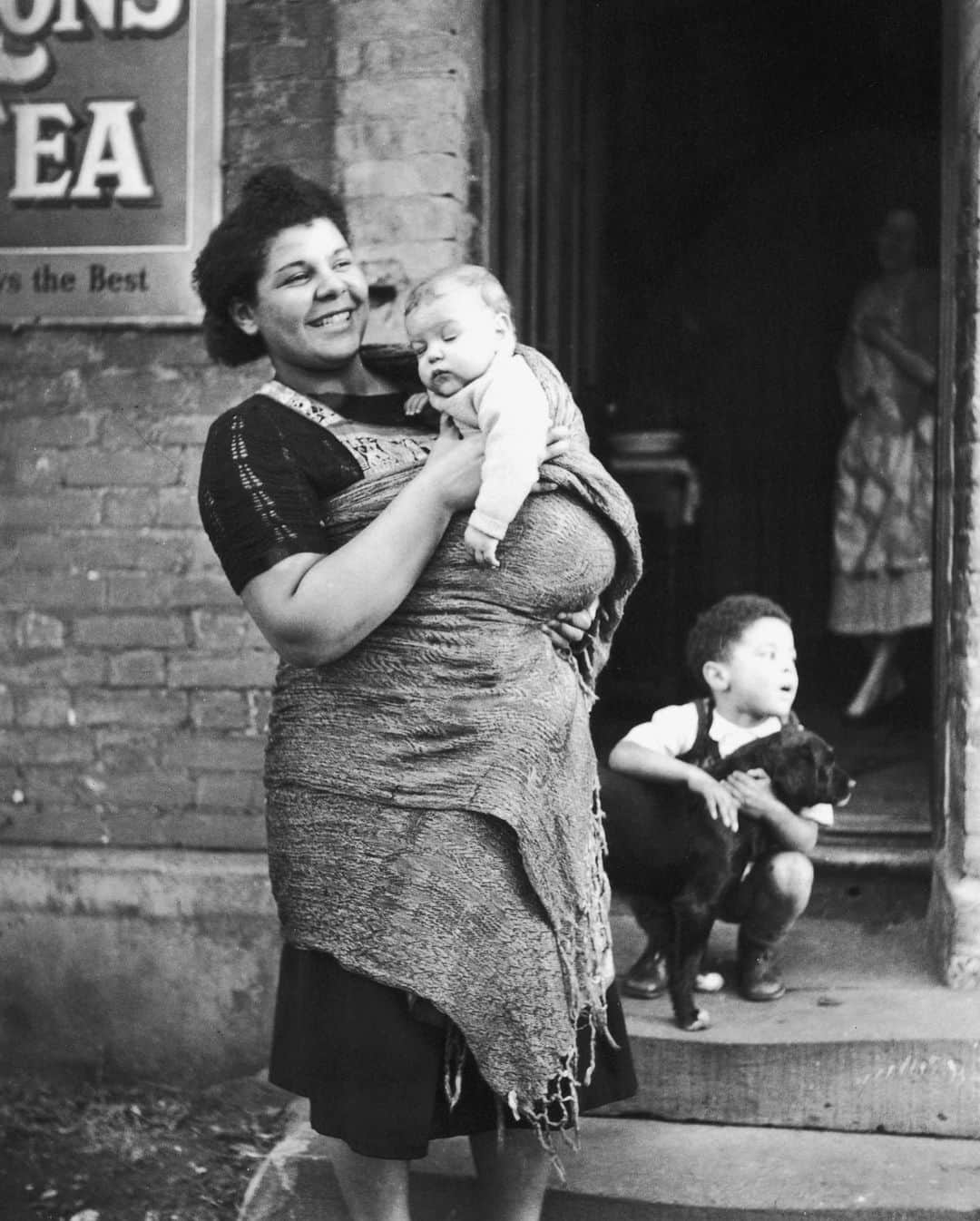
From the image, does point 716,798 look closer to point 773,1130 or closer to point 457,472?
point 773,1130

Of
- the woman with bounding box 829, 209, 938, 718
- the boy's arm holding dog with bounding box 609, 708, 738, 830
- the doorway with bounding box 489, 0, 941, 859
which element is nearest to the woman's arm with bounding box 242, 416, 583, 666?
the boy's arm holding dog with bounding box 609, 708, 738, 830

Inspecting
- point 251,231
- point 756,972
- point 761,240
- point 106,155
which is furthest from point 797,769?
point 761,240

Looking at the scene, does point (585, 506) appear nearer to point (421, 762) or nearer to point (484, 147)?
point (421, 762)

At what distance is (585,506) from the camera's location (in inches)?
96.2

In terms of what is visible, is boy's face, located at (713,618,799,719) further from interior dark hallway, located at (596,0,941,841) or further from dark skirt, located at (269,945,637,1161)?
interior dark hallway, located at (596,0,941,841)

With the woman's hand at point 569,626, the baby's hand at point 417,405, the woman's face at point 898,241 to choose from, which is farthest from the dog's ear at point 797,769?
the woman's face at point 898,241

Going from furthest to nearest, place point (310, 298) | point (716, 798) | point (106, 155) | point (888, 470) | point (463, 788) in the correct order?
1. point (888, 470)
2. point (106, 155)
3. point (716, 798)
4. point (310, 298)
5. point (463, 788)

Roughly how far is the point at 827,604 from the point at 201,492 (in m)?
5.96

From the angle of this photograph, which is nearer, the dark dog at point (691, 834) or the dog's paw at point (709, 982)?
the dark dog at point (691, 834)

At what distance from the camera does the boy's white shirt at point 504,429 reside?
222 cm

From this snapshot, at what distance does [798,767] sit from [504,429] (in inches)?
53.9

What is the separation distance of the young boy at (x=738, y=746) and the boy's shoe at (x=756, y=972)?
0.03 metres

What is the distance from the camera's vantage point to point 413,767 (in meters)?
2.38

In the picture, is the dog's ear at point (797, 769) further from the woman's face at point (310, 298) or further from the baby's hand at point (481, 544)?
the woman's face at point (310, 298)
